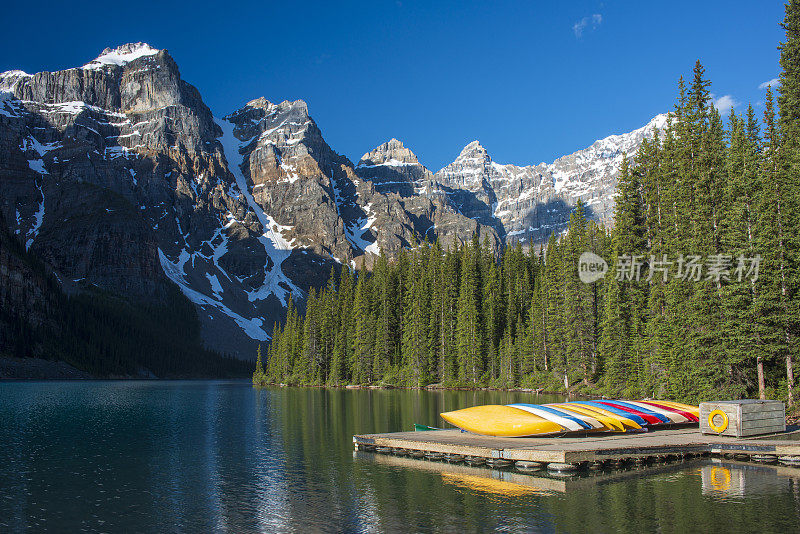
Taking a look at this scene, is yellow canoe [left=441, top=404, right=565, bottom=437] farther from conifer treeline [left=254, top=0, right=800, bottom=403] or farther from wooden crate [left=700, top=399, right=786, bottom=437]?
conifer treeline [left=254, top=0, right=800, bottom=403]

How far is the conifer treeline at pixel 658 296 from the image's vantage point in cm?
3244

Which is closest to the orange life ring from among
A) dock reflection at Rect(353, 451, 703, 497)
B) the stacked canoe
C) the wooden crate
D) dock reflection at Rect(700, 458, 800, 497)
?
the wooden crate

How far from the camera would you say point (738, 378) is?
34125mm

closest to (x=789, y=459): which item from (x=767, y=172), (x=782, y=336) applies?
(x=782, y=336)

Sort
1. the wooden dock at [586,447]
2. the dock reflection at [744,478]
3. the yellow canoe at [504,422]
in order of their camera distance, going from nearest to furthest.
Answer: the dock reflection at [744,478] → the wooden dock at [586,447] → the yellow canoe at [504,422]

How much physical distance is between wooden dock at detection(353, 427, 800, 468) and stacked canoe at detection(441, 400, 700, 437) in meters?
0.42

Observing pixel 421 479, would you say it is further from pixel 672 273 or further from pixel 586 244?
pixel 586 244

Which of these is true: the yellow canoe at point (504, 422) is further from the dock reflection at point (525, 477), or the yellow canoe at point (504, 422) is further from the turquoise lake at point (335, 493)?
the turquoise lake at point (335, 493)

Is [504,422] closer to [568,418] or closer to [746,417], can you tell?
[568,418]

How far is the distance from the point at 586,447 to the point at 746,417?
26.5ft

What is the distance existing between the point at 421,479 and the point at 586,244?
4915cm

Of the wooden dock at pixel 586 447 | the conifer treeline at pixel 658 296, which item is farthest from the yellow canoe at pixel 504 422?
the conifer treeline at pixel 658 296

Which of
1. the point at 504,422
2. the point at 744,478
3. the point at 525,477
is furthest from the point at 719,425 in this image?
the point at 525,477

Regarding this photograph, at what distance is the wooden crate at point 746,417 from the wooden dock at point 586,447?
396 mm
